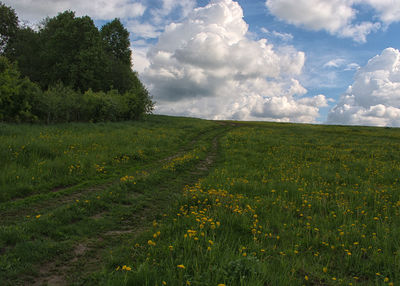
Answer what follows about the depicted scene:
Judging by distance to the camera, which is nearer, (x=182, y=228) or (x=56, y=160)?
(x=182, y=228)

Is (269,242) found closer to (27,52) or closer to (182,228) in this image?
(182,228)

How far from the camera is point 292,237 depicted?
5.01 metres

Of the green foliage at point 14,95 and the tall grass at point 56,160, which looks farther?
the green foliage at point 14,95

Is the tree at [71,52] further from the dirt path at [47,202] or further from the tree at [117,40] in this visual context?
the dirt path at [47,202]

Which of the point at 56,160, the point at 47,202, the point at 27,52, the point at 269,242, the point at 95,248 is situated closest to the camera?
the point at 95,248

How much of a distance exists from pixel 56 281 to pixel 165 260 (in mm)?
1762

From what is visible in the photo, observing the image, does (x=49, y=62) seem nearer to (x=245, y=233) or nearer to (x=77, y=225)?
(x=77, y=225)

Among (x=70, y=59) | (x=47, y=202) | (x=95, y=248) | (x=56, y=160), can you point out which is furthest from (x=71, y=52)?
(x=95, y=248)

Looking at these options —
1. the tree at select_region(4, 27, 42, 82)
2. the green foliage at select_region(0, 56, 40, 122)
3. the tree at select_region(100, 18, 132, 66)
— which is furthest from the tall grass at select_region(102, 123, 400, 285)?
the tree at select_region(100, 18, 132, 66)

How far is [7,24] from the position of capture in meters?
40.7

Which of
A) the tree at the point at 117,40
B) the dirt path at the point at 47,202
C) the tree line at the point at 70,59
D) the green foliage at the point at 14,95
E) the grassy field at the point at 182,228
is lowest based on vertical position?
the dirt path at the point at 47,202

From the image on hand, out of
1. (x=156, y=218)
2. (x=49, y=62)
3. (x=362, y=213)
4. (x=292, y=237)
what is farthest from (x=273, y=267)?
(x=49, y=62)

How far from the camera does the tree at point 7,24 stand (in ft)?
129

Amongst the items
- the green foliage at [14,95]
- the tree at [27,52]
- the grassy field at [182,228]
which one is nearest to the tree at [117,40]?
the tree at [27,52]
